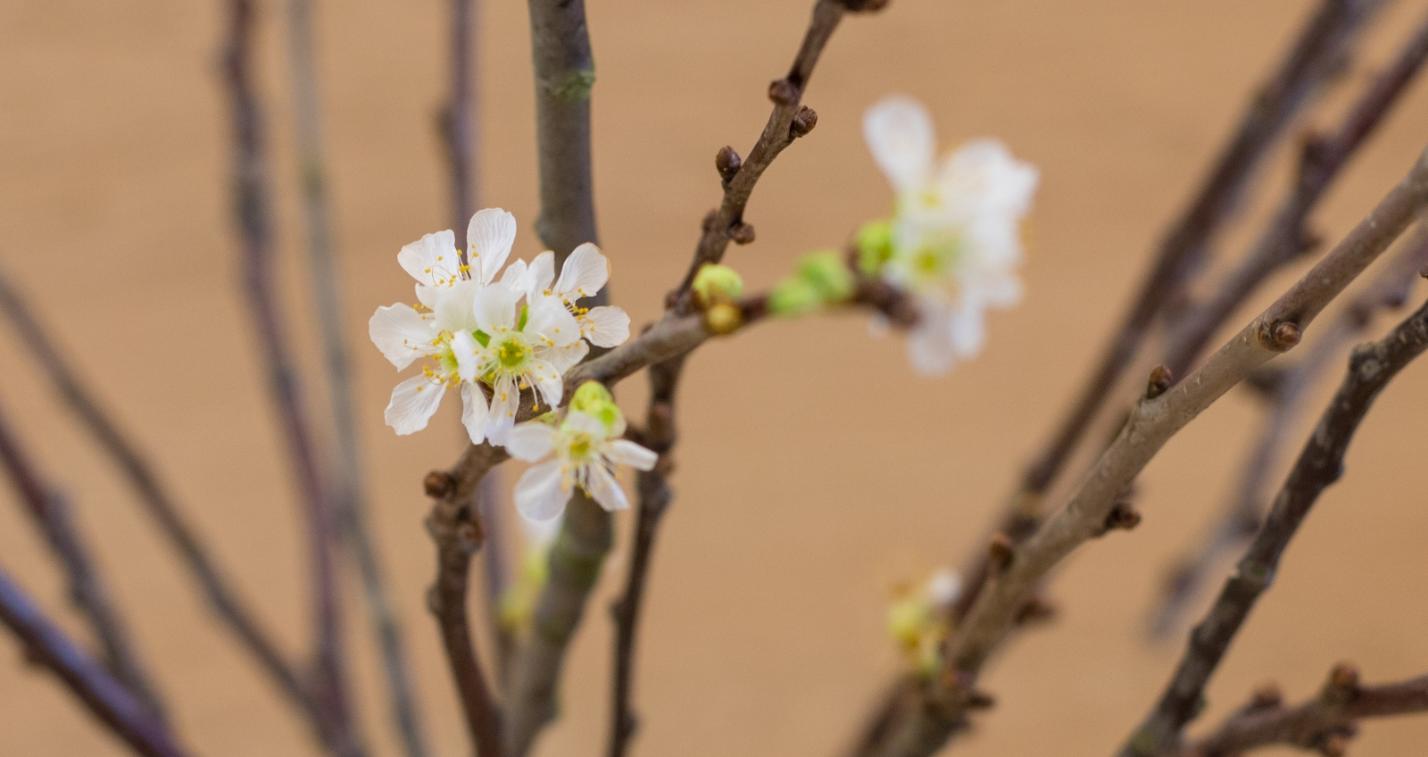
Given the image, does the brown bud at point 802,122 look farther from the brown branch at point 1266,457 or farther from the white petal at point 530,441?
the brown branch at point 1266,457

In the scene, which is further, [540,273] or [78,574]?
[78,574]

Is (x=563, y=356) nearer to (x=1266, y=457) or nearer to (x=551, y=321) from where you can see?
(x=551, y=321)

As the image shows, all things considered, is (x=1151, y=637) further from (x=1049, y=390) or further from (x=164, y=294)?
(x=164, y=294)

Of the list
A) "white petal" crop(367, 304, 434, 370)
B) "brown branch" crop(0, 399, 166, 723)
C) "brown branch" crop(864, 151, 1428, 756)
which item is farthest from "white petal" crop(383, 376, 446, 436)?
"brown branch" crop(0, 399, 166, 723)

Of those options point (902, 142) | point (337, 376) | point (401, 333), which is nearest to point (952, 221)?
point (902, 142)

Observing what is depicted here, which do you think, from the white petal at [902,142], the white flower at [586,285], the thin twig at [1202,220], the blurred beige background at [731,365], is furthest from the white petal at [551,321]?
the blurred beige background at [731,365]

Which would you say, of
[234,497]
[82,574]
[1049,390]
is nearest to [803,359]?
[1049,390]

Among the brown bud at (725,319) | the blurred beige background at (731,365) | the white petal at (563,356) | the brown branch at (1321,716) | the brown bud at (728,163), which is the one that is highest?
the blurred beige background at (731,365)
